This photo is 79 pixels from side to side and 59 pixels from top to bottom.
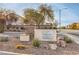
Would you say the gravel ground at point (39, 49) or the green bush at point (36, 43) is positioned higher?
the green bush at point (36, 43)

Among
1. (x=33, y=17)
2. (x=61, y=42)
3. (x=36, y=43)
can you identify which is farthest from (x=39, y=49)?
(x=33, y=17)

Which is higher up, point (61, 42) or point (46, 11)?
point (46, 11)

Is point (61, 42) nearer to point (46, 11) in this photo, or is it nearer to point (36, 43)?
point (36, 43)

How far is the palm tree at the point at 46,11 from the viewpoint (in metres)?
1.86

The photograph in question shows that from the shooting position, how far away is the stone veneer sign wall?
1.87 m

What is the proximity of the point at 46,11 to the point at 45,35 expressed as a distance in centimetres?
26

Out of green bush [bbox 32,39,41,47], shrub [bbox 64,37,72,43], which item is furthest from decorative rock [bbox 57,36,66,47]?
green bush [bbox 32,39,41,47]

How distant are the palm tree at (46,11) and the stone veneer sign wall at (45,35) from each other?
0.51 feet

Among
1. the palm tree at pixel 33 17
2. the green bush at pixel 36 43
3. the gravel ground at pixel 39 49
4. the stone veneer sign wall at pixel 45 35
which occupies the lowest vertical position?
the gravel ground at pixel 39 49

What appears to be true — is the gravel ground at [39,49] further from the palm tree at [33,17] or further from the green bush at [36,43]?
the palm tree at [33,17]

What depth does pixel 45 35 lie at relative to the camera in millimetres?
1879

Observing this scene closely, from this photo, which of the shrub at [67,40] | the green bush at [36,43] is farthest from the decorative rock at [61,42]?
the green bush at [36,43]

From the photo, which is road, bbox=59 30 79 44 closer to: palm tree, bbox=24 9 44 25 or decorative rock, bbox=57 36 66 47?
decorative rock, bbox=57 36 66 47
